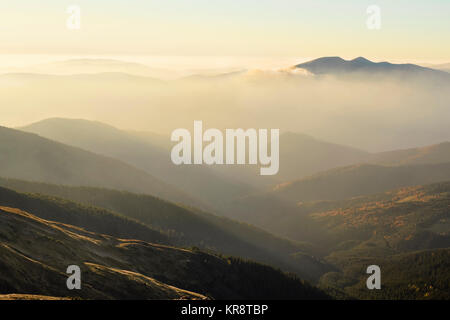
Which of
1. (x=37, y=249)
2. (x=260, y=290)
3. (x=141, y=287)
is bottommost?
(x=260, y=290)

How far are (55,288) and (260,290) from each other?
334 feet

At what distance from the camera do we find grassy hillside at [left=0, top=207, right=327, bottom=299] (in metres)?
97.0

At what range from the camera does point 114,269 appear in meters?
126

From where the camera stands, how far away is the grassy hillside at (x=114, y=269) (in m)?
97.0
